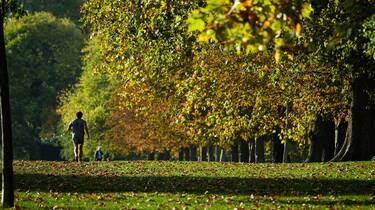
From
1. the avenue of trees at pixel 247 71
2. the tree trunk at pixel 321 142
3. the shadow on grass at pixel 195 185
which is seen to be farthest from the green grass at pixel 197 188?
the tree trunk at pixel 321 142

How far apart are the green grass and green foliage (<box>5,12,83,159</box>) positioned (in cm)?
4793

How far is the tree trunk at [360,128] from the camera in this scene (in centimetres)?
3042

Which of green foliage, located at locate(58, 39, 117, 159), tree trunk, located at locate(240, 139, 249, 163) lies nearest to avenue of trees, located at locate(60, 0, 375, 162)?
tree trunk, located at locate(240, 139, 249, 163)

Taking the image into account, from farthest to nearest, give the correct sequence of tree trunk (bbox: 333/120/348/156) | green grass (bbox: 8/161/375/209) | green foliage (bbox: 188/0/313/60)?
tree trunk (bbox: 333/120/348/156) → green grass (bbox: 8/161/375/209) → green foliage (bbox: 188/0/313/60)

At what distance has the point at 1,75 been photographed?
14586 mm

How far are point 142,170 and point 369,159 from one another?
405 inches

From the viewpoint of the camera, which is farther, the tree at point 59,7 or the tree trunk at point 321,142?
the tree at point 59,7

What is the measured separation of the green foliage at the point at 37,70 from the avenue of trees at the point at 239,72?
34.2 ft

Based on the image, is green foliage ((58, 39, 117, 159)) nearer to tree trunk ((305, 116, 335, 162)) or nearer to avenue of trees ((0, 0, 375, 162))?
avenue of trees ((0, 0, 375, 162))

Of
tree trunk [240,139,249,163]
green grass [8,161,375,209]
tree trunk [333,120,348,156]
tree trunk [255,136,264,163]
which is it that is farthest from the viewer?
tree trunk [240,139,249,163]

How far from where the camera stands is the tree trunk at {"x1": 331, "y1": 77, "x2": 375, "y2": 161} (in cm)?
3042

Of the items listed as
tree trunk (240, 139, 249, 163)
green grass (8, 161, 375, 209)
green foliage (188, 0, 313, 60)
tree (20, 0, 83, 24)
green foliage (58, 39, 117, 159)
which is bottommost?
green grass (8, 161, 375, 209)

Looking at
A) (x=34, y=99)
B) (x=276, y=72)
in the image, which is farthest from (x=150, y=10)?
(x=34, y=99)

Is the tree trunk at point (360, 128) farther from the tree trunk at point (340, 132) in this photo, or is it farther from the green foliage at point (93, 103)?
the green foliage at point (93, 103)
